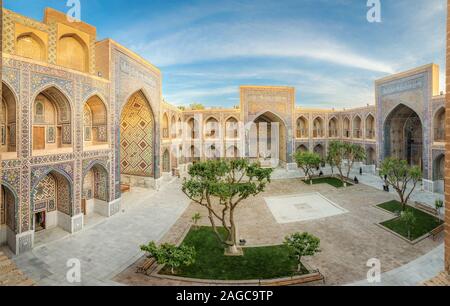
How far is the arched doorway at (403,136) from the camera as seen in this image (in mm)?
19734

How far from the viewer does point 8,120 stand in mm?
8609

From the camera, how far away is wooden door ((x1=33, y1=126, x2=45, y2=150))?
32.4 ft

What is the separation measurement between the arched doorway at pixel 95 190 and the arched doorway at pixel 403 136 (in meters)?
21.5

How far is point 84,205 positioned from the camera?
11.9m

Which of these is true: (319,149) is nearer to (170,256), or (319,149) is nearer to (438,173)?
(438,173)

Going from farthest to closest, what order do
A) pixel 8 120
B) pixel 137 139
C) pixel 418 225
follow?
1. pixel 137 139
2. pixel 418 225
3. pixel 8 120

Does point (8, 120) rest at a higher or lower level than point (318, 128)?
lower

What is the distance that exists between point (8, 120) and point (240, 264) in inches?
379

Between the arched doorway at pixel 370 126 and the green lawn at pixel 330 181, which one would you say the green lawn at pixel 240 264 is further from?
the arched doorway at pixel 370 126

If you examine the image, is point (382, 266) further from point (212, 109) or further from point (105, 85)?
point (212, 109)

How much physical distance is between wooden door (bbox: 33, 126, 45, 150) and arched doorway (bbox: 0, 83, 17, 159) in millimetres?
1049

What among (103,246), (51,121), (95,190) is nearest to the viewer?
(103,246)

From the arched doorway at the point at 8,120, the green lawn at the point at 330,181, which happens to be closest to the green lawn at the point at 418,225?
the green lawn at the point at 330,181

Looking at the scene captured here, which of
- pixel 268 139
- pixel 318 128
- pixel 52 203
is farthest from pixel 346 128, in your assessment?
pixel 52 203
